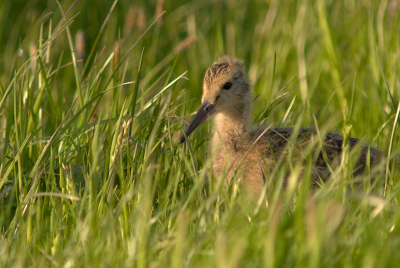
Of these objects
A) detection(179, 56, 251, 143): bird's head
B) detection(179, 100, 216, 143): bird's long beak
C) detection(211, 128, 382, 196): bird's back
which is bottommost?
detection(211, 128, 382, 196): bird's back

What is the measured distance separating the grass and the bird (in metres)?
0.15

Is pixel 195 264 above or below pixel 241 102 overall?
below

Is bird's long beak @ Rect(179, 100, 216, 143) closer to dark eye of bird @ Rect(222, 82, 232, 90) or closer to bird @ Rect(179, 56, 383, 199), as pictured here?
bird @ Rect(179, 56, 383, 199)

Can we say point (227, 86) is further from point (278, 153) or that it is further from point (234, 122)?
point (278, 153)

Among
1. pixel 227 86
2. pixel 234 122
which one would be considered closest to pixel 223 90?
pixel 227 86

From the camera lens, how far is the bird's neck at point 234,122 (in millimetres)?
3859

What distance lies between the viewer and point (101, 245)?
2127 millimetres

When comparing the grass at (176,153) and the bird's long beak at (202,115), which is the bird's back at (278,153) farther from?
the bird's long beak at (202,115)

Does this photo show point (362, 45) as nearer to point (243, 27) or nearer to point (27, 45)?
point (243, 27)

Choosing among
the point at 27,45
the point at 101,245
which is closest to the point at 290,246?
the point at 101,245

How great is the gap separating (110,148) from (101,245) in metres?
1.10

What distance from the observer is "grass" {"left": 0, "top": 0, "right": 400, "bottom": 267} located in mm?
2066

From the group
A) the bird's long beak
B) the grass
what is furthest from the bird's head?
the grass

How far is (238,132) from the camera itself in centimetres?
386
